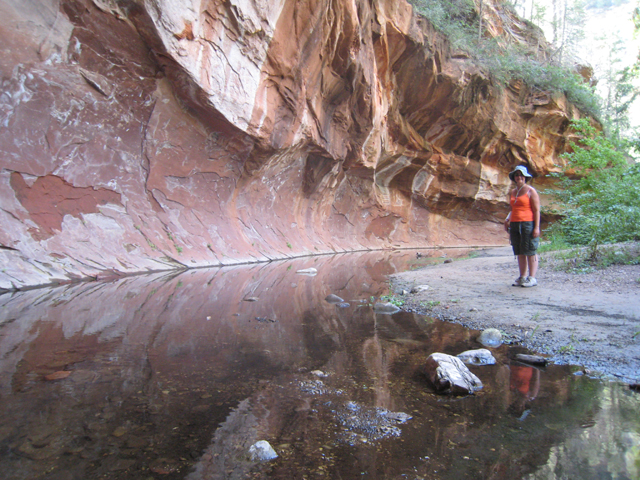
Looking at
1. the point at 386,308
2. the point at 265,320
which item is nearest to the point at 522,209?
the point at 386,308

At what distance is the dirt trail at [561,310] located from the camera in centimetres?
273

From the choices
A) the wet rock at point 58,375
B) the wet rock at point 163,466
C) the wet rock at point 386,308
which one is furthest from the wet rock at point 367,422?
the wet rock at point 386,308

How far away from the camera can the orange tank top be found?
5.40 meters

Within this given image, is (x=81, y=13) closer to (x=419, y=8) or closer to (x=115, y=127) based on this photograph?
(x=115, y=127)

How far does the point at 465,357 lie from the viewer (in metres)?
2.73

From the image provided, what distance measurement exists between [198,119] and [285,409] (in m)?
8.91

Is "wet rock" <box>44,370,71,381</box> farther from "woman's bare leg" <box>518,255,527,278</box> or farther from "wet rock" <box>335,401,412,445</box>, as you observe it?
"woman's bare leg" <box>518,255,527,278</box>

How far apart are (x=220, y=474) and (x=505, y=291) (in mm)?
4579

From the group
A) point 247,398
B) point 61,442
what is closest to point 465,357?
point 247,398

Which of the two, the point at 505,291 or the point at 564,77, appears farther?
the point at 564,77

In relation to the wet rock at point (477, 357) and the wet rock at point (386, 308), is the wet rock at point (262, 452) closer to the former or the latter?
the wet rock at point (477, 357)

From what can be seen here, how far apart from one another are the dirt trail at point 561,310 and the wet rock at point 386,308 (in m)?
0.23

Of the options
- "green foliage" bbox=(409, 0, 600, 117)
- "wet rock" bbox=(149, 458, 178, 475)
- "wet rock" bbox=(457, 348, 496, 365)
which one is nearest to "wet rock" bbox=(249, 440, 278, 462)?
"wet rock" bbox=(149, 458, 178, 475)

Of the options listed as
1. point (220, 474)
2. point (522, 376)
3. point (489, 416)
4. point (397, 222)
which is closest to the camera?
point (220, 474)
